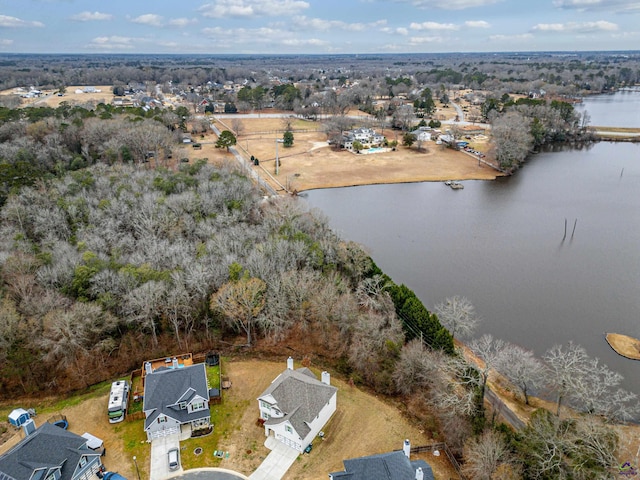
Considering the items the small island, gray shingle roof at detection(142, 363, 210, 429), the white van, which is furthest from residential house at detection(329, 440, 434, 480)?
the small island

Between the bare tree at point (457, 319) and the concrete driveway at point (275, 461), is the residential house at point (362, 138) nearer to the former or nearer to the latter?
the bare tree at point (457, 319)

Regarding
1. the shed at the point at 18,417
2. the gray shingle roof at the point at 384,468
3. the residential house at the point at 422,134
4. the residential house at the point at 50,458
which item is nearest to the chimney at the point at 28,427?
the shed at the point at 18,417

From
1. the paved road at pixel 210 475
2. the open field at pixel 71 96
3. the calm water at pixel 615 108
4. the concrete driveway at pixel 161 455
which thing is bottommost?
the concrete driveway at pixel 161 455

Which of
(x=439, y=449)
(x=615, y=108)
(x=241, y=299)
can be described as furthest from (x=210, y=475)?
(x=615, y=108)

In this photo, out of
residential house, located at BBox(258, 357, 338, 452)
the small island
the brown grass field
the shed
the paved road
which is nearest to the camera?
the paved road

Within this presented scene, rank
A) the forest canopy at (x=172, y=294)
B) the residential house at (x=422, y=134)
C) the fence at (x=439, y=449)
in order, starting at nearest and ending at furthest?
the fence at (x=439, y=449) < the forest canopy at (x=172, y=294) < the residential house at (x=422, y=134)

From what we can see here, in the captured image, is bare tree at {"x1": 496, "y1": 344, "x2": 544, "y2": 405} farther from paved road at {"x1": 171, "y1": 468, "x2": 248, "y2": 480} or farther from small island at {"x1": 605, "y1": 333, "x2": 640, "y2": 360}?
paved road at {"x1": 171, "y1": 468, "x2": 248, "y2": 480}

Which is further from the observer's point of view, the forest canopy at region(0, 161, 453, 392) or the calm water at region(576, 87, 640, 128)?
the calm water at region(576, 87, 640, 128)
